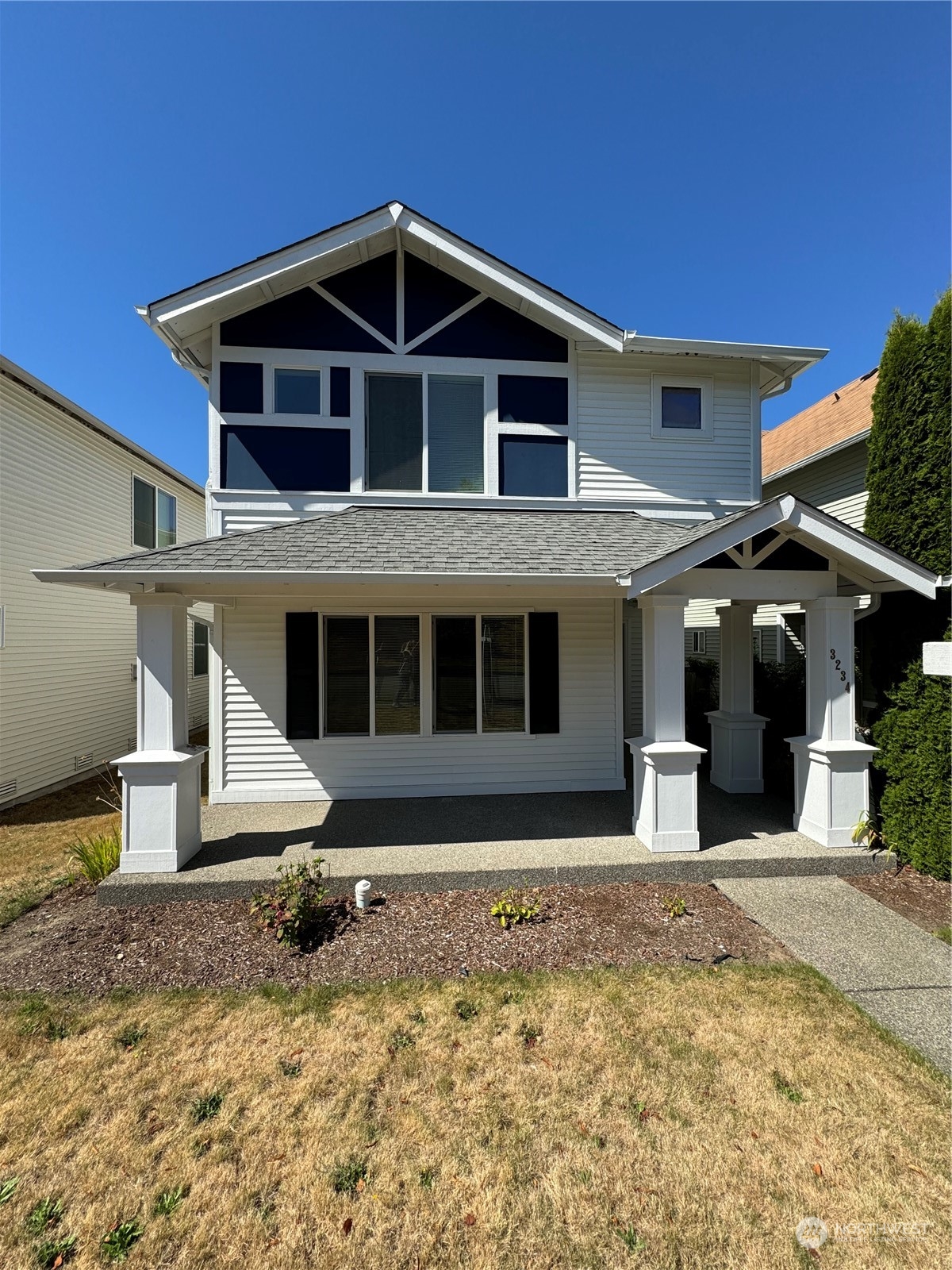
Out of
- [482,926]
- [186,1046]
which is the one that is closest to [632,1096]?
[482,926]

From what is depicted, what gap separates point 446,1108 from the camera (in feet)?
8.84

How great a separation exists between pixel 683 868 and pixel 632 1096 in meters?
2.71

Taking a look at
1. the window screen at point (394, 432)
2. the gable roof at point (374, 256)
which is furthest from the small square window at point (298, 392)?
the gable roof at point (374, 256)

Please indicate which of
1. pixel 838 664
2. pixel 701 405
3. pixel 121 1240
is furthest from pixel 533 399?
pixel 121 1240

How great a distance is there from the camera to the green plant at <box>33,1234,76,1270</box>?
2.01 meters

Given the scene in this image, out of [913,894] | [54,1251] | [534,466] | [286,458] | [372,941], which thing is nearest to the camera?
[54,1251]

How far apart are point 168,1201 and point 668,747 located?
15.6 ft

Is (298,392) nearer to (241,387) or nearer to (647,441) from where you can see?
(241,387)

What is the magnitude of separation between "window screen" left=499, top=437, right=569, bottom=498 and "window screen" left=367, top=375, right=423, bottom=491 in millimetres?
1267

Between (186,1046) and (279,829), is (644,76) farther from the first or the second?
(186,1046)

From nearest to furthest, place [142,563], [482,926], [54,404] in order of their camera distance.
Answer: [482,926]
[142,563]
[54,404]

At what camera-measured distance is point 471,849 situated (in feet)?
18.1

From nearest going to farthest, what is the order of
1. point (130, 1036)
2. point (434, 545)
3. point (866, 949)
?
point (130, 1036)
point (866, 949)
point (434, 545)

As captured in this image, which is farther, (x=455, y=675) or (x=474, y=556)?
(x=455, y=675)
